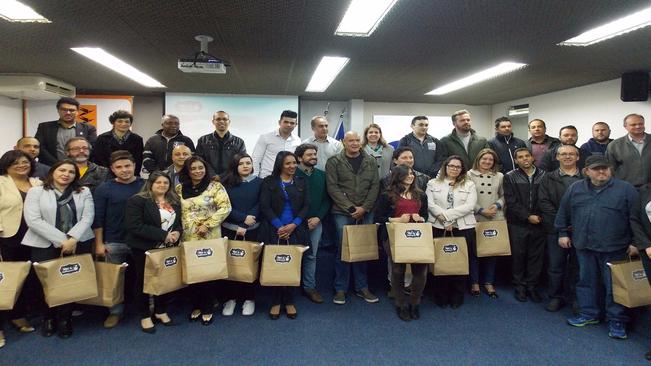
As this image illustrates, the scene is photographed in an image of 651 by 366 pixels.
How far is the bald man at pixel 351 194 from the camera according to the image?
11.8 feet

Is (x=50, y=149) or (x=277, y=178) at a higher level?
(x=50, y=149)

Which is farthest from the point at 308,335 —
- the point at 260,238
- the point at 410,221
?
the point at 410,221

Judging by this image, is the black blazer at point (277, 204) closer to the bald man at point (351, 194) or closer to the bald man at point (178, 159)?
the bald man at point (351, 194)

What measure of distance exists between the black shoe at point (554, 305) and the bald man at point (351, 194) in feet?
5.16

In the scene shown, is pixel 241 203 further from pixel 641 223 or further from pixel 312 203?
pixel 641 223

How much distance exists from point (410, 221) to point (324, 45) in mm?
2560

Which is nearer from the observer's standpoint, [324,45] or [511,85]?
[324,45]

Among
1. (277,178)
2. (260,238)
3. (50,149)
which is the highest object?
(50,149)

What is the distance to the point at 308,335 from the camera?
9.71 feet

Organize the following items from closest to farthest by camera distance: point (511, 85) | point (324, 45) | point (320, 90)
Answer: point (324, 45)
point (511, 85)
point (320, 90)

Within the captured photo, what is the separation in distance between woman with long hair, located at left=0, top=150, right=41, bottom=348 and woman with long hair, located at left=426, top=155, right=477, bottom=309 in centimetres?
334

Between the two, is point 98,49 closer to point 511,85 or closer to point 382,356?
point 382,356

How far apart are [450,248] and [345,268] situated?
39.0 inches

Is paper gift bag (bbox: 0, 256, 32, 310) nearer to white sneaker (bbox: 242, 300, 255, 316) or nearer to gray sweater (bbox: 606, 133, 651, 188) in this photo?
white sneaker (bbox: 242, 300, 255, 316)
